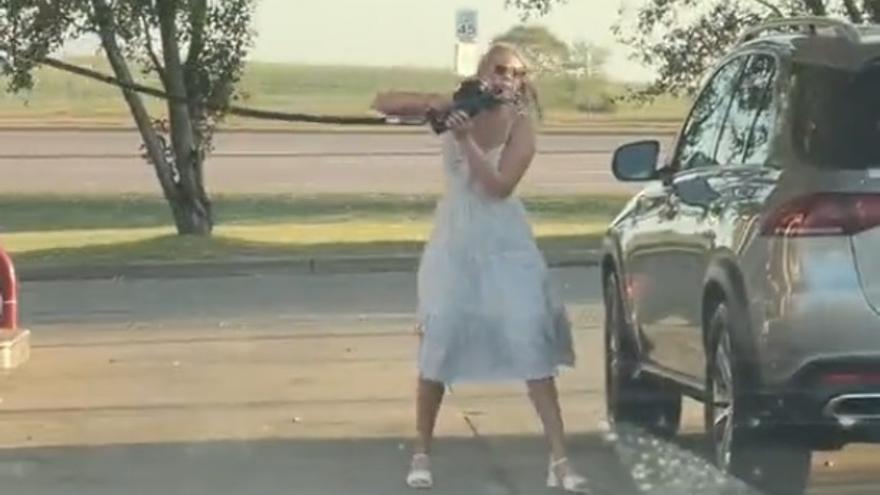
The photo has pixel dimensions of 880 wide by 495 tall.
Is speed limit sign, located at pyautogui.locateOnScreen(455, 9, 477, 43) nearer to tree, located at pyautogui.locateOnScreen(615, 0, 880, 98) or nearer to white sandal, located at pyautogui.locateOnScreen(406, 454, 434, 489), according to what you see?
tree, located at pyautogui.locateOnScreen(615, 0, 880, 98)

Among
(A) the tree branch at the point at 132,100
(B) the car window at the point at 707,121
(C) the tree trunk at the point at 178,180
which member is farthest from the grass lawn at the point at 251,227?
(B) the car window at the point at 707,121

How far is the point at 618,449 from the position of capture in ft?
33.7

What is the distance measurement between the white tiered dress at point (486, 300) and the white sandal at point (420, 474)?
0.41 m

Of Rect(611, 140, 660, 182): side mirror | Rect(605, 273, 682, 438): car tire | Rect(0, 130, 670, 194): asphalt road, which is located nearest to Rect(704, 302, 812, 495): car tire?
Rect(611, 140, 660, 182): side mirror

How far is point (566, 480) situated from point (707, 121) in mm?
1834

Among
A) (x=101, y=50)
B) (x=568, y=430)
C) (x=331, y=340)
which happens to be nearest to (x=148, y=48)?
(x=101, y=50)

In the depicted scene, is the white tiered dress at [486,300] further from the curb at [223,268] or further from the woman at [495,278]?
the curb at [223,268]

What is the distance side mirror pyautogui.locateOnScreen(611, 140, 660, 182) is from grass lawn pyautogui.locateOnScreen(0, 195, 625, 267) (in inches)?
445

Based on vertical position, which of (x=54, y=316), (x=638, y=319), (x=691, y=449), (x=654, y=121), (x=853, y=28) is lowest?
(x=654, y=121)

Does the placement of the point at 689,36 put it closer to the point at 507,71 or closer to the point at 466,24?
the point at 466,24

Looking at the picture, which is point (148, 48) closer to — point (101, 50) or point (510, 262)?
point (101, 50)

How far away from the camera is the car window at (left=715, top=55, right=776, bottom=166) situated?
871 centimetres

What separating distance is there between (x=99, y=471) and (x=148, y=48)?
1330 centimetres

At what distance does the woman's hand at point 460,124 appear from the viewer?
882 centimetres
